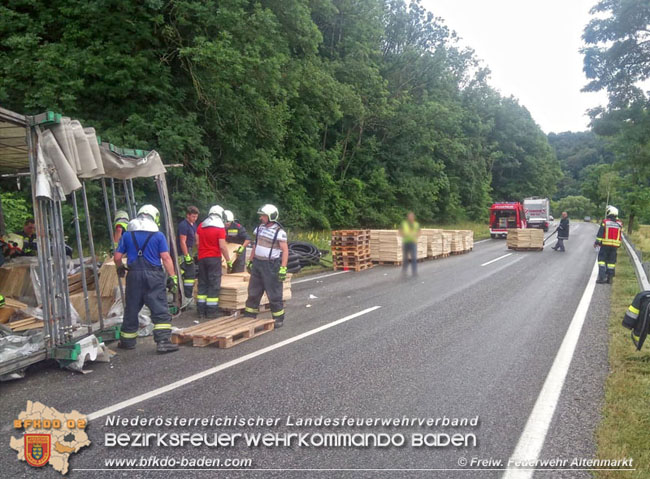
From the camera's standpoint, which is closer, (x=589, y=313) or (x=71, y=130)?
(x=71, y=130)

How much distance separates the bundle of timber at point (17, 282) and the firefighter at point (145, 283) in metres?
Result: 2.49

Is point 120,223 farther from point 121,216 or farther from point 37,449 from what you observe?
point 37,449

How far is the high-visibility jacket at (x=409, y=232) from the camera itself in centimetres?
179

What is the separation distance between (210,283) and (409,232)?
7457 millimetres

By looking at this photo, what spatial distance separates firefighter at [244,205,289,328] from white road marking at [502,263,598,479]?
4145 millimetres

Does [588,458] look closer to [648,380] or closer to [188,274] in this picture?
[648,380]

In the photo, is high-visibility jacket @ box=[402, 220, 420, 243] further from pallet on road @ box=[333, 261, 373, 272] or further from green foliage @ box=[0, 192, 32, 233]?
green foliage @ box=[0, 192, 32, 233]

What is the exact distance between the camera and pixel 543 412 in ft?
15.3

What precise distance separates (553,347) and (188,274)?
6450 millimetres

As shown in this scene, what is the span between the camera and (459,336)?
298 inches

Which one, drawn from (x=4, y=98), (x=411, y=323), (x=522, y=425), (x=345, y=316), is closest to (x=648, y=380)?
(x=522, y=425)

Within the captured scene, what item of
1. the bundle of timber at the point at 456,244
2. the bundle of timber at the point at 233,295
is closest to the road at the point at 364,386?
the bundle of timber at the point at 233,295

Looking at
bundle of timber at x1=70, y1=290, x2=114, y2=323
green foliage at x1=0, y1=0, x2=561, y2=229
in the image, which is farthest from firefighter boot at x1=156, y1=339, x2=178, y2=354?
green foliage at x1=0, y1=0, x2=561, y2=229

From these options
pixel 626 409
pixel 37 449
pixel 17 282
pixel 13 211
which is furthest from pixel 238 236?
pixel 626 409
